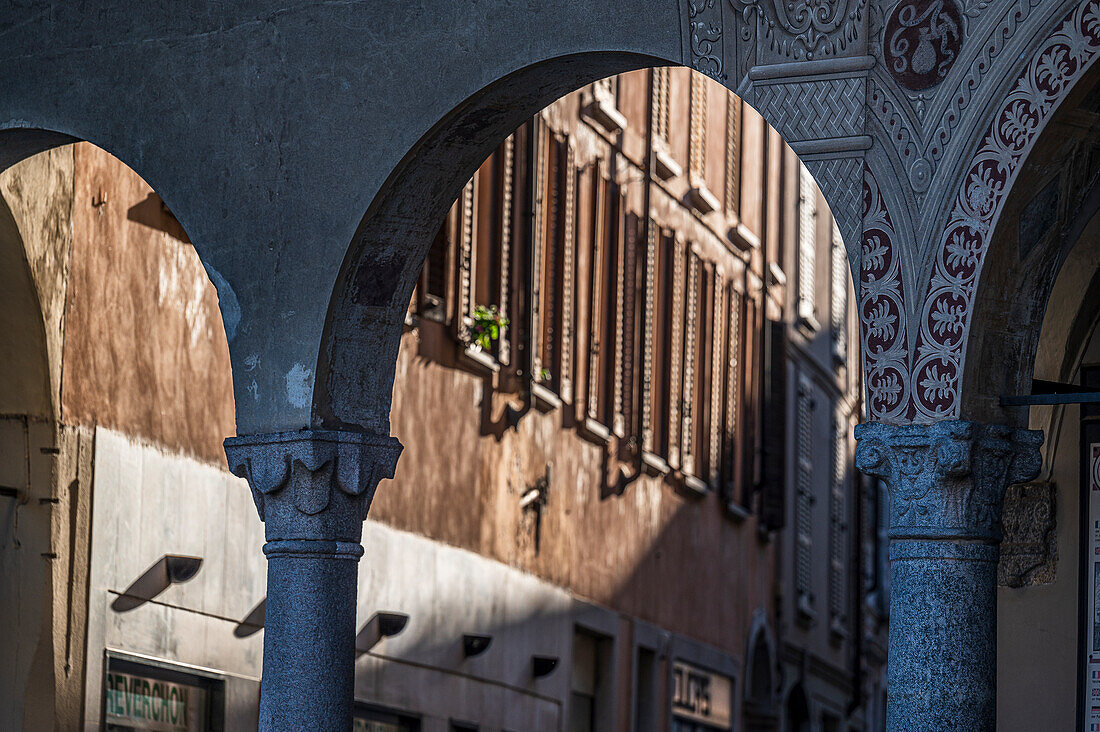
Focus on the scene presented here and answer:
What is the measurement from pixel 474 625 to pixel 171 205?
7159mm

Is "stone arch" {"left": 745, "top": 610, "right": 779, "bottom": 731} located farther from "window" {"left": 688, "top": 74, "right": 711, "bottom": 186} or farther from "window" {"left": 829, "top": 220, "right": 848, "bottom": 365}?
"window" {"left": 829, "top": 220, "right": 848, "bottom": 365}

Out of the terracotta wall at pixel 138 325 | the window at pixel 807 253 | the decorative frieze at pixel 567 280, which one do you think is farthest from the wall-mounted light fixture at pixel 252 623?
the window at pixel 807 253

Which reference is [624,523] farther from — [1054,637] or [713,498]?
[1054,637]

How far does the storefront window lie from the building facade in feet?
0.08

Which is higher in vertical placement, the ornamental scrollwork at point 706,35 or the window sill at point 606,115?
the window sill at point 606,115

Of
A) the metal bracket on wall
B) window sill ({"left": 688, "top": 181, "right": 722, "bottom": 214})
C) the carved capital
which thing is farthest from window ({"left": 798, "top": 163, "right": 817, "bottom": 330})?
the carved capital

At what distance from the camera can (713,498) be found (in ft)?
68.7

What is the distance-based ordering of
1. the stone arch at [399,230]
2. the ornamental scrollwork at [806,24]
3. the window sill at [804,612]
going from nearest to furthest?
the ornamental scrollwork at [806,24]
the stone arch at [399,230]
the window sill at [804,612]

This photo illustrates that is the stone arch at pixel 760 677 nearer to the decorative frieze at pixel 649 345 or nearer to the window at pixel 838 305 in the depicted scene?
the decorative frieze at pixel 649 345

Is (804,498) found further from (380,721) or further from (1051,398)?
(1051,398)

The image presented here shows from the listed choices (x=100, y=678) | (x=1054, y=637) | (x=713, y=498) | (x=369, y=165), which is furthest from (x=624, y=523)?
(x=369, y=165)

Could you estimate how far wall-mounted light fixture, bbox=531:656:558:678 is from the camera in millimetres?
15634

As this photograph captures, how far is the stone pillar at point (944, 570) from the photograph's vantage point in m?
6.67

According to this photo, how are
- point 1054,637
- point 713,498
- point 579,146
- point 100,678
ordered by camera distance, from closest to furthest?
point 1054,637 → point 100,678 → point 579,146 → point 713,498
